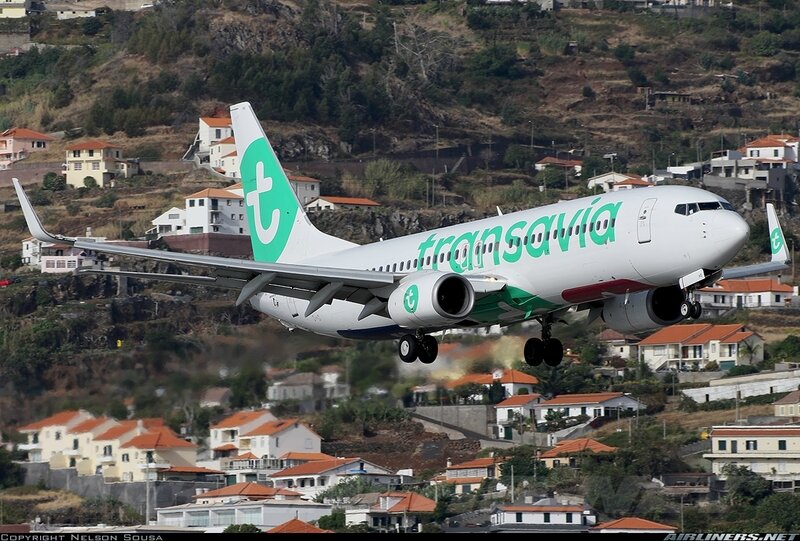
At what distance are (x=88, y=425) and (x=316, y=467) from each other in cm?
4311

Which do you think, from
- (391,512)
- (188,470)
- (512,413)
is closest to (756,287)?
(512,413)

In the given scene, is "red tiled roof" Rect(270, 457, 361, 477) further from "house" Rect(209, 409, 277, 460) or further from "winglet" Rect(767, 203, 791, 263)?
"winglet" Rect(767, 203, 791, 263)

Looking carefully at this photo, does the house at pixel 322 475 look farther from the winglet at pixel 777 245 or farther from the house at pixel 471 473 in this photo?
the winglet at pixel 777 245

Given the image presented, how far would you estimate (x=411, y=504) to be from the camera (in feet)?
306

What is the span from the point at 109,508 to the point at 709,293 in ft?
283

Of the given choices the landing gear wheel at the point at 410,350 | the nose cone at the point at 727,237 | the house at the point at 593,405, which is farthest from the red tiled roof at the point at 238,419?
the house at the point at 593,405

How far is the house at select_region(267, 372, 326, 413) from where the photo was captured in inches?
2372

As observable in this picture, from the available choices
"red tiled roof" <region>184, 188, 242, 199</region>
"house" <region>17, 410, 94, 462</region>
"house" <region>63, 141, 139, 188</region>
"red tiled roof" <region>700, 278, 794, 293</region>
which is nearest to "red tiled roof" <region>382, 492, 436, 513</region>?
"house" <region>17, 410, 94, 462</region>

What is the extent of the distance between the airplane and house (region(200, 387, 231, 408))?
12.3 feet

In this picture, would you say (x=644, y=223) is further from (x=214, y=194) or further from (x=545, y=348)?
(x=214, y=194)

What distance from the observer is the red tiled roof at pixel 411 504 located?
9200cm

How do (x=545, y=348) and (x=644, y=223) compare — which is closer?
(x=644, y=223)

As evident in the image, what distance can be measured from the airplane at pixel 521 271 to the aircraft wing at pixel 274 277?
0.13ft

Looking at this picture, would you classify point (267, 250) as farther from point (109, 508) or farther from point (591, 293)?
point (109, 508)
